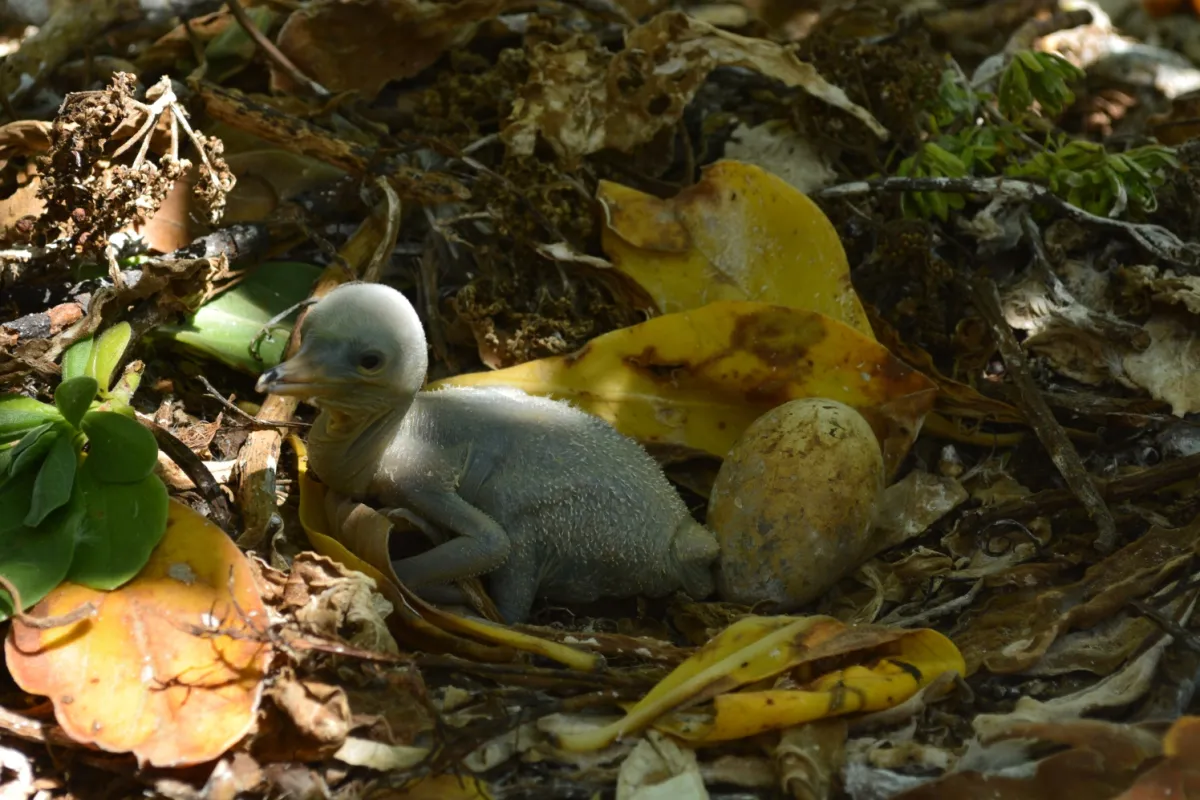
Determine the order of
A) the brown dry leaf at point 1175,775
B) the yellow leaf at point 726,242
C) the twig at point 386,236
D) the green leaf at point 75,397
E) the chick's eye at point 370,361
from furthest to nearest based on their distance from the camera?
the yellow leaf at point 726,242 < the twig at point 386,236 < the chick's eye at point 370,361 < the green leaf at point 75,397 < the brown dry leaf at point 1175,775

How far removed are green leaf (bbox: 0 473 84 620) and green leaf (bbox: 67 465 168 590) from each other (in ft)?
0.08

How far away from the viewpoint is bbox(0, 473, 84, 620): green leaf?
2.07 meters

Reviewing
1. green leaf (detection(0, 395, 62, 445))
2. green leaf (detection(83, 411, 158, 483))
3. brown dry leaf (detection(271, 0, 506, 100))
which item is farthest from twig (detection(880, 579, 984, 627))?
brown dry leaf (detection(271, 0, 506, 100))

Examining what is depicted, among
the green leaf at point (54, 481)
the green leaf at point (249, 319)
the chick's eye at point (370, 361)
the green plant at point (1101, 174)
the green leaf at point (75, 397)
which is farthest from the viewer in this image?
the green plant at point (1101, 174)

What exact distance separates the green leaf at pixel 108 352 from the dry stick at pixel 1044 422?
2.00m

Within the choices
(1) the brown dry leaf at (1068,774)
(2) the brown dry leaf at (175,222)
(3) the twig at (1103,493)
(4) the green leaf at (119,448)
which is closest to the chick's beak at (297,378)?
(4) the green leaf at (119,448)

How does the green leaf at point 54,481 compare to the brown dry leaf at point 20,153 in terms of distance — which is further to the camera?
the brown dry leaf at point 20,153

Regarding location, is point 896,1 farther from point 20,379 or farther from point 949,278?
point 20,379

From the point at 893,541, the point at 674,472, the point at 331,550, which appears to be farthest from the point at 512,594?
the point at 893,541

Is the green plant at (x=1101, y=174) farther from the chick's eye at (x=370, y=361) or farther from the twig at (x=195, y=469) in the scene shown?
the twig at (x=195, y=469)

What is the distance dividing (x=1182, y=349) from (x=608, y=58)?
1.63 meters

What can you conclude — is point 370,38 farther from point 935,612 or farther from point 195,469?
point 935,612

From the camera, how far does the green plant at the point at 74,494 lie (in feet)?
6.96

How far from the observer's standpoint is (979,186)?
3.14 metres
